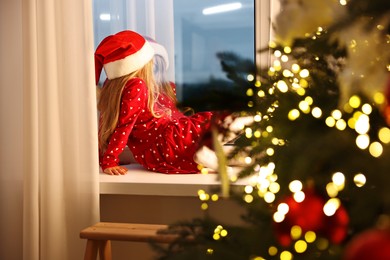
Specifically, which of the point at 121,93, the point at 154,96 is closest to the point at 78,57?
the point at 121,93

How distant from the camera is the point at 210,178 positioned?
1.83 meters

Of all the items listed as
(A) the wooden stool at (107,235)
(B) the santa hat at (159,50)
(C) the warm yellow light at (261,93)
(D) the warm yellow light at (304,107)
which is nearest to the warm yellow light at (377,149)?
(D) the warm yellow light at (304,107)

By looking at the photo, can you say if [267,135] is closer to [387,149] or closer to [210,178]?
[387,149]

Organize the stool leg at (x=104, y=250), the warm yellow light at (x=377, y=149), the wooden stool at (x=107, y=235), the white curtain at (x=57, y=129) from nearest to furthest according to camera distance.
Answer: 1. the warm yellow light at (x=377, y=149)
2. the wooden stool at (x=107, y=235)
3. the stool leg at (x=104, y=250)
4. the white curtain at (x=57, y=129)

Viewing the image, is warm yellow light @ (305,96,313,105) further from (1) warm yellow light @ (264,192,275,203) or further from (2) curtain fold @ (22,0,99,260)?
(2) curtain fold @ (22,0,99,260)

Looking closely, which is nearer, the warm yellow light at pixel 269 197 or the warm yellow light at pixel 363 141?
the warm yellow light at pixel 363 141

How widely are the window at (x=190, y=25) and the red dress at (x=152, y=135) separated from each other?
25 cm

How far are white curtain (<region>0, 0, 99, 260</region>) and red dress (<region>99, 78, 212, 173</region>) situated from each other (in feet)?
0.50

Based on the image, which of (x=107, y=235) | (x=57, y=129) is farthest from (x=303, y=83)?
(x=57, y=129)

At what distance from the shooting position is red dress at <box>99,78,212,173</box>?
6.32 ft

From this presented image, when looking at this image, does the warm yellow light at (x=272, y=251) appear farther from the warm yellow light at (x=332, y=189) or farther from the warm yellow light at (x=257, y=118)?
the warm yellow light at (x=257, y=118)

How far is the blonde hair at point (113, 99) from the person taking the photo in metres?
1.98

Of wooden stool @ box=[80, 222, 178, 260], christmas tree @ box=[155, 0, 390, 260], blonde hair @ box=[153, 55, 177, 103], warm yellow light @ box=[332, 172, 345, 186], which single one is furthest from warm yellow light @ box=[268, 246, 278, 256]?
blonde hair @ box=[153, 55, 177, 103]

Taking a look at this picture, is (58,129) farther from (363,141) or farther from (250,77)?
(363,141)
